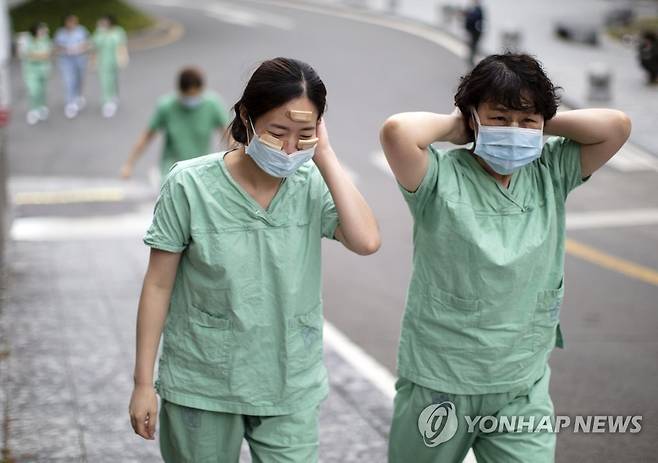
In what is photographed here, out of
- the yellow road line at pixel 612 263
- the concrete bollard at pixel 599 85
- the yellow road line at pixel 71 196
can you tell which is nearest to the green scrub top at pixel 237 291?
the yellow road line at pixel 612 263

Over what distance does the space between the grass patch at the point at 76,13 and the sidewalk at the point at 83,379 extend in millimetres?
21719

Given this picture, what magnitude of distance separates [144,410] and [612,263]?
700 cm

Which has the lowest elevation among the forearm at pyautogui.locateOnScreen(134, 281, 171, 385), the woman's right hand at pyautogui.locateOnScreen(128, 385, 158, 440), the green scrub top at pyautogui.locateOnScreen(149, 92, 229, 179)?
the green scrub top at pyautogui.locateOnScreen(149, 92, 229, 179)

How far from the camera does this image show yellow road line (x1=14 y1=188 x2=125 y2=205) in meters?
13.0

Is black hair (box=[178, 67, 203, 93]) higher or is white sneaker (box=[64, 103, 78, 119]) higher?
black hair (box=[178, 67, 203, 93])

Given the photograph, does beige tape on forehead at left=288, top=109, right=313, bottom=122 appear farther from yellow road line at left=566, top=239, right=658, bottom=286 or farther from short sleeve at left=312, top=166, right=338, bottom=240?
yellow road line at left=566, top=239, right=658, bottom=286

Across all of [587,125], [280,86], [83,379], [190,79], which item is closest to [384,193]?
[190,79]

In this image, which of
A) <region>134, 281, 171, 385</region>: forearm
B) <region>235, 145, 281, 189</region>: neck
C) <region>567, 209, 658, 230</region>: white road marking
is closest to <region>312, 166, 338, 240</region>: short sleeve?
<region>235, 145, 281, 189</region>: neck

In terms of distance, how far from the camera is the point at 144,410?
12.3 feet

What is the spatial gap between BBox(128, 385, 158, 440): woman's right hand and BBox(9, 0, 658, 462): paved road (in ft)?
3.79

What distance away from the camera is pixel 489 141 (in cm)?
381

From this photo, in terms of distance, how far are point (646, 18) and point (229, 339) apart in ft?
95.0

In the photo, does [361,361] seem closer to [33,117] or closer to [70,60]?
[33,117]

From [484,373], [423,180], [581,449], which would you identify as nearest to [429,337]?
[484,373]
